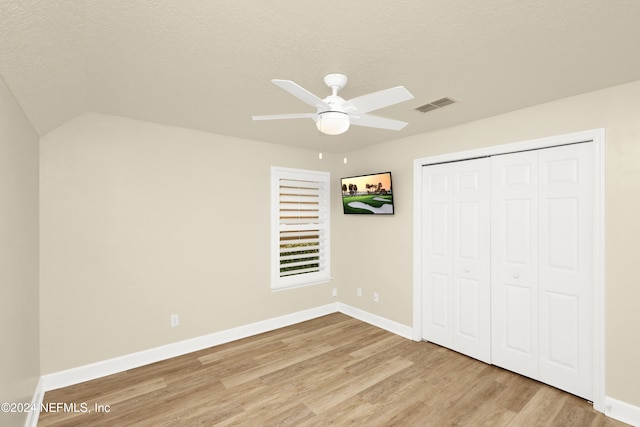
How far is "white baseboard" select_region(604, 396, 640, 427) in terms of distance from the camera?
2.29 meters

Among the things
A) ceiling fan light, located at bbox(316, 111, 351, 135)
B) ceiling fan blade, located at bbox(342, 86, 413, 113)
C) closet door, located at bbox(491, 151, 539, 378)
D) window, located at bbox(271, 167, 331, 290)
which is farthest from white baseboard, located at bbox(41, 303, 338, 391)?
ceiling fan blade, located at bbox(342, 86, 413, 113)

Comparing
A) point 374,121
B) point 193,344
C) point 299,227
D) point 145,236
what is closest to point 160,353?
point 193,344

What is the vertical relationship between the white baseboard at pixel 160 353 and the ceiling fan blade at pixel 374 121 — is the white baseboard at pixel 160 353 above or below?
below

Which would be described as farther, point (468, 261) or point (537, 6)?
point (468, 261)

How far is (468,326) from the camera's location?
342 cm

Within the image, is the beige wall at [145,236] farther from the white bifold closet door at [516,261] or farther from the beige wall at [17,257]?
the white bifold closet door at [516,261]

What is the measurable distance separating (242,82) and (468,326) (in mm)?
3446

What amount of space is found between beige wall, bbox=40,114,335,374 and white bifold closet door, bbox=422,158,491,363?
2154 millimetres

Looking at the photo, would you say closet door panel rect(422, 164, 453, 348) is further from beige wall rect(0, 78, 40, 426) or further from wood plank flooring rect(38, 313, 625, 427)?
beige wall rect(0, 78, 40, 426)

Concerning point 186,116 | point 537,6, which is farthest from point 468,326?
point 186,116

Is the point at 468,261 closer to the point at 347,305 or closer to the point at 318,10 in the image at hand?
the point at 347,305

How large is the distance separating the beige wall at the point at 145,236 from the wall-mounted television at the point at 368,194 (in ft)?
3.86

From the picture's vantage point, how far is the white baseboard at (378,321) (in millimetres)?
3957

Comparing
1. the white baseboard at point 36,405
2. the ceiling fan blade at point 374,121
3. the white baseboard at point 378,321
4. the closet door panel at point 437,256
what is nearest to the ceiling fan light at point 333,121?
the ceiling fan blade at point 374,121
